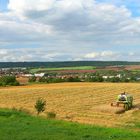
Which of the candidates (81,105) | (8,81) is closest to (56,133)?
(81,105)

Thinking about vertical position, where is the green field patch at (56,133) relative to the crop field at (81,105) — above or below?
above

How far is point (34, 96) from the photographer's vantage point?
182 ft

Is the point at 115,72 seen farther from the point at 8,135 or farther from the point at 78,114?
the point at 8,135

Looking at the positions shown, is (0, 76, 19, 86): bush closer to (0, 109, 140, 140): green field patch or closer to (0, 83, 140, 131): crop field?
(0, 83, 140, 131): crop field

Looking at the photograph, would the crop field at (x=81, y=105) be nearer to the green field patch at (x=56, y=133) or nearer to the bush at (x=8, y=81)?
the green field patch at (x=56, y=133)

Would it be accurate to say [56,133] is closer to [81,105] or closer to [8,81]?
[81,105]

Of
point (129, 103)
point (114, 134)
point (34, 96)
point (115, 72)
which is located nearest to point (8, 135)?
point (114, 134)

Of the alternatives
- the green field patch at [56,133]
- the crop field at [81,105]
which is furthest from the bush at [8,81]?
the green field patch at [56,133]

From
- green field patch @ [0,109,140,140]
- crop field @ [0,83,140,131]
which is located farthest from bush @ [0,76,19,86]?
green field patch @ [0,109,140,140]

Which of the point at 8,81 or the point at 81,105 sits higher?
the point at 8,81

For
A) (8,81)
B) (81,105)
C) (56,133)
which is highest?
(56,133)

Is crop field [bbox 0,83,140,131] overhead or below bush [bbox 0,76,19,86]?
below

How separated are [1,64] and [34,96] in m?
130

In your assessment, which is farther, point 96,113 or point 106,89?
point 106,89
